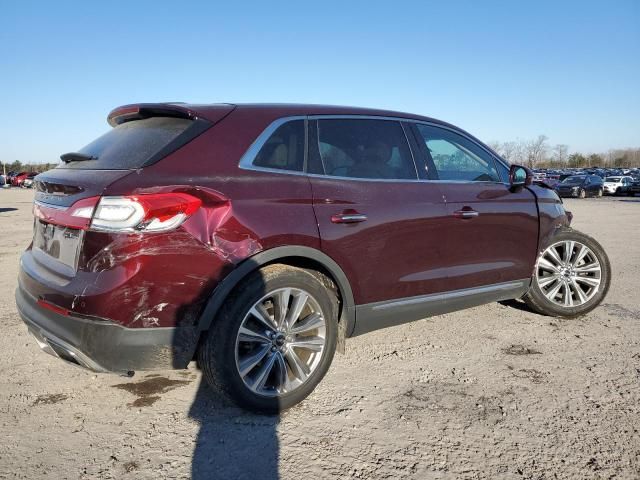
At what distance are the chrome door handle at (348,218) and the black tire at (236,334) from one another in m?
0.37

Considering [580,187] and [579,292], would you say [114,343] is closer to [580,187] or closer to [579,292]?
[579,292]

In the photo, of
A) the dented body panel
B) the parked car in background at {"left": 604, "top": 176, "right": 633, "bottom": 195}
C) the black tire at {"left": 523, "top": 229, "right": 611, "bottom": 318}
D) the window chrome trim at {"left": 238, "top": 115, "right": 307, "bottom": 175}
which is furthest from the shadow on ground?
the parked car in background at {"left": 604, "top": 176, "right": 633, "bottom": 195}

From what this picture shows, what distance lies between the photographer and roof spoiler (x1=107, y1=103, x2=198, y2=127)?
282cm

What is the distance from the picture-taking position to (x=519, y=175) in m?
4.15

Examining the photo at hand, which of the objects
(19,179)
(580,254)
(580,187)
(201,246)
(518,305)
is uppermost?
(19,179)

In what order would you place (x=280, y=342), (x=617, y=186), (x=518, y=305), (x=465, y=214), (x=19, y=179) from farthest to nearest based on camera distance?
(x=19, y=179) < (x=617, y=186) < (x=518, y=305) < (x=465, y=214) < (x=280, y=342)

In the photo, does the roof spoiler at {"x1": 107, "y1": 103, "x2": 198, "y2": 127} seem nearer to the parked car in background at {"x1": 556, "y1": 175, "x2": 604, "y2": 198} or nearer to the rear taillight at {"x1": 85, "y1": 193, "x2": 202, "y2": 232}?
the rear taillight at {"x1": 85, "y1": 193, "x2": 202, "y2": 232}

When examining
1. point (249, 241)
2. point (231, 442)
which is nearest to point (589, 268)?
point (249, 241)

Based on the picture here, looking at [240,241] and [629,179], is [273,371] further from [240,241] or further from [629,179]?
[629,179]

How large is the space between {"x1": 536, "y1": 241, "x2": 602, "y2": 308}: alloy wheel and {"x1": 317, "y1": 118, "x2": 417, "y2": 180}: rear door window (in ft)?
5.73

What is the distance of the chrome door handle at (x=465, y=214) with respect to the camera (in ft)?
11.9

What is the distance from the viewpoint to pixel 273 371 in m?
2.86

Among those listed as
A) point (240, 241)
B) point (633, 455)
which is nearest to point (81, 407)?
point (240, 241)

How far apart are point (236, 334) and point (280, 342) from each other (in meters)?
0.31
